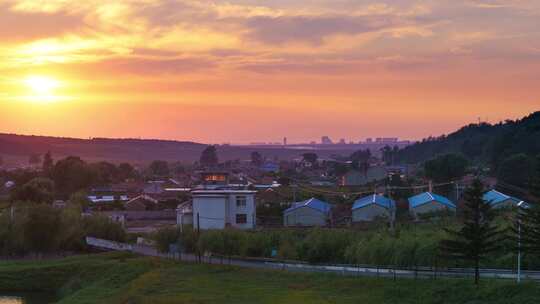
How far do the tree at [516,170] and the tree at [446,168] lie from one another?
11.0 ft

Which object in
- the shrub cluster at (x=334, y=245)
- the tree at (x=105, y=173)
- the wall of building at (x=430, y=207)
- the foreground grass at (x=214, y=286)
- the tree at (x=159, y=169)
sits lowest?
the foreground grass at (x=214, y=286)

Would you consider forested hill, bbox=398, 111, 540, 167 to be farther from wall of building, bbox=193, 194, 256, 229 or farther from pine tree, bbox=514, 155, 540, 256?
pine tree, bbox=514, 155, 540, 256

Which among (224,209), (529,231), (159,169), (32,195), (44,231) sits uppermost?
(159,169)

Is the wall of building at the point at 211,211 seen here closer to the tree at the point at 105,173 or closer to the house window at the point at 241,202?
the house window at the point at 241,202

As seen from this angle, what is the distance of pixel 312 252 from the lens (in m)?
29.0

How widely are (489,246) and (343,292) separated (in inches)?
186

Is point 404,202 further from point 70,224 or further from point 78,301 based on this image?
point 78,301

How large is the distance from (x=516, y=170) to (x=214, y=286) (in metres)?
33.8

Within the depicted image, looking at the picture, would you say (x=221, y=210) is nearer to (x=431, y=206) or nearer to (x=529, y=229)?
(x=431, y=206)

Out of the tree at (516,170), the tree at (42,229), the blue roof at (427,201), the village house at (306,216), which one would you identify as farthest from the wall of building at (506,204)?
the tree at (42,229)

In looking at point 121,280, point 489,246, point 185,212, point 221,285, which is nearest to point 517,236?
point 489,246

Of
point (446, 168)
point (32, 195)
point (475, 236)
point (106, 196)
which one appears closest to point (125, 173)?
point (106, 196)

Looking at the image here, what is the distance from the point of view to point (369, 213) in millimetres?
39969

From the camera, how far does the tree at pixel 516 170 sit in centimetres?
5053
